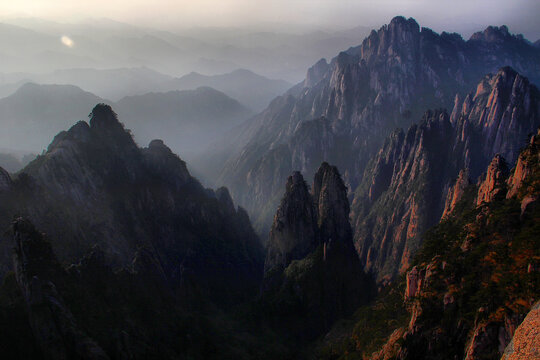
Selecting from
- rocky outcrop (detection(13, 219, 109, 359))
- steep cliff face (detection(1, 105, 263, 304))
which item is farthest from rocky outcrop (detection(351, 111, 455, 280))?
rocky outcrop (detection(13, 219, 109, 359))

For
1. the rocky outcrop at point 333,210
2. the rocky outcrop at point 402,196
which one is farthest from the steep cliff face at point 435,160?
the rocky outcrop at point 333,210

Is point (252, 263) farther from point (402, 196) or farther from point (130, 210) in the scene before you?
point (402, 196)

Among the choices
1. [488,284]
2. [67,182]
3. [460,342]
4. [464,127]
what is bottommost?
[460,342]

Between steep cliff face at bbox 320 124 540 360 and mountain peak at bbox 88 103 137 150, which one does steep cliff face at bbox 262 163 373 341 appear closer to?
steep cliff face at bbox 320 124 540 360

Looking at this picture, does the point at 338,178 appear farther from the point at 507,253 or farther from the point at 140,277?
the point at 507,253

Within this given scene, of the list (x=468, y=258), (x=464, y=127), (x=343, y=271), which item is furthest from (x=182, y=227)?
(x=464, y=127)

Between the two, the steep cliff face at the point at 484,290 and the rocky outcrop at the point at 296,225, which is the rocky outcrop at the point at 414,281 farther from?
the rocky outcrop at the point at 296,225

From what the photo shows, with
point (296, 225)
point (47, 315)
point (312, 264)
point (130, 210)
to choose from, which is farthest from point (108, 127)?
point (47, 315)

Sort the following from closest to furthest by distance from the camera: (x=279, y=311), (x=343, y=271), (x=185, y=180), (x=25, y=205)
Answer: (x=25, y=205) < (x=279, y=311) < (x=343, y=271) < (x=185, y=180)
